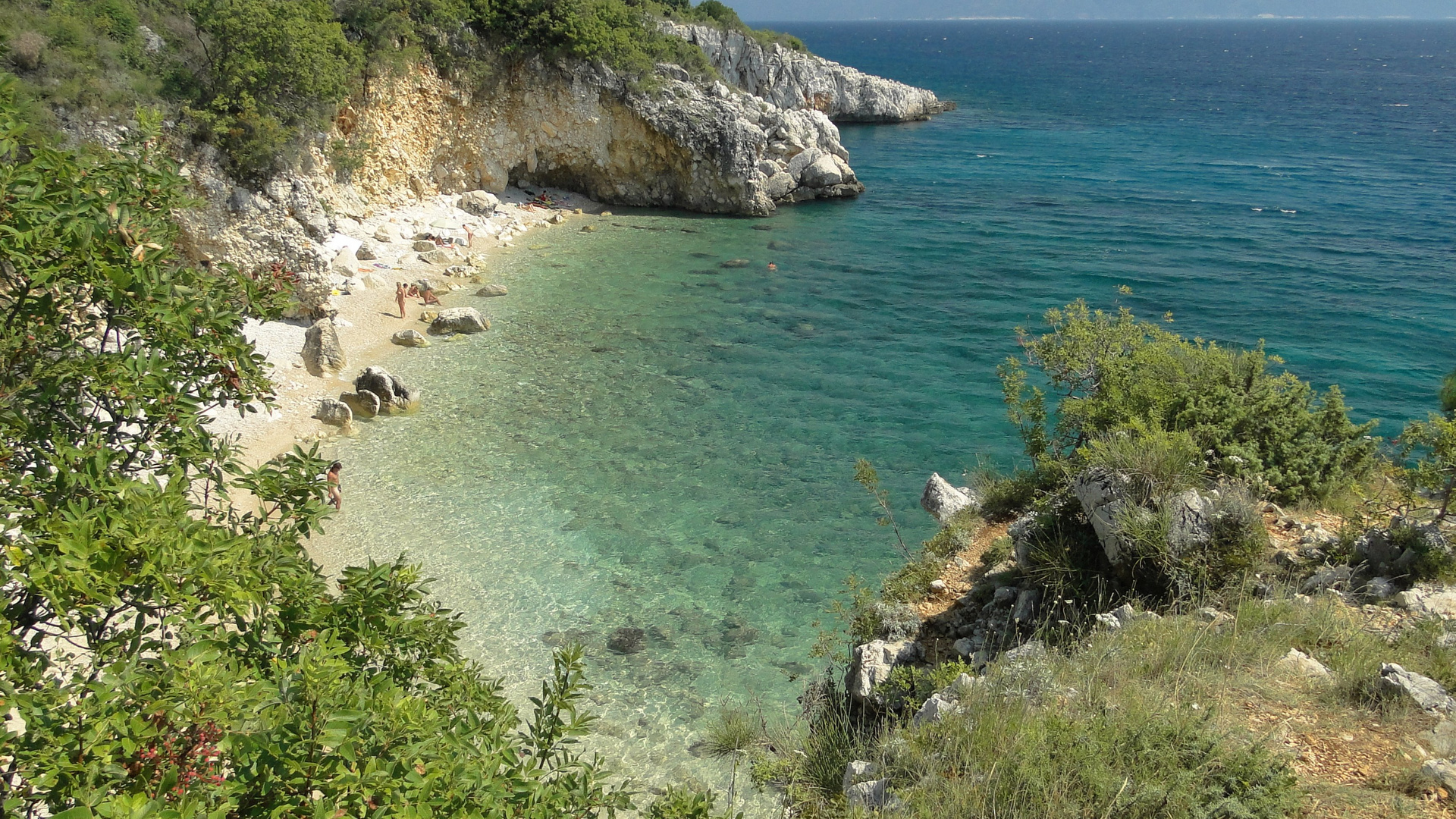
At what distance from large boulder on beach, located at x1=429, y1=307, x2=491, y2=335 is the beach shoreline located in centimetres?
58

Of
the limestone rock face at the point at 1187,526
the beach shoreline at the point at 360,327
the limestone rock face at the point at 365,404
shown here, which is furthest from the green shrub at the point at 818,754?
the limestone rock face at the point at 365,404

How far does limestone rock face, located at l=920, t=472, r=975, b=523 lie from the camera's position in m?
14.9

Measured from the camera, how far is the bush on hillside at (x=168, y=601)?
13.9 ft

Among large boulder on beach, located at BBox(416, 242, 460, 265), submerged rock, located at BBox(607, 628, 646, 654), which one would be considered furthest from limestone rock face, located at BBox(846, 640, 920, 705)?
large boulder on beach, located at BBox(416, 242, 460, 265)

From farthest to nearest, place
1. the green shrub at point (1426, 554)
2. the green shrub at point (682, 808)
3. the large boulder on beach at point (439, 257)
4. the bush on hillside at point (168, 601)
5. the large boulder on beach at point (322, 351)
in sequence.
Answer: the large boulder on beach at point (439, 257)
the large boulder on beach at point (322, 351)
the green shrub at point (1426, 554)
the green shrub at point (682, 808)
the bush on hillside at point (168, 601)

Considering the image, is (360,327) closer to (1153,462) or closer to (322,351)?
(322,351)

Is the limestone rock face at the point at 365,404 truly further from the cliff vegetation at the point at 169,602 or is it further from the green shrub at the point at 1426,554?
the green shrub at the point at 1426,554

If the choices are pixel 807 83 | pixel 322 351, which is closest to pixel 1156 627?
pixel 322 351

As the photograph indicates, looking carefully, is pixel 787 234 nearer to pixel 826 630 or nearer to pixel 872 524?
pixel 872 524

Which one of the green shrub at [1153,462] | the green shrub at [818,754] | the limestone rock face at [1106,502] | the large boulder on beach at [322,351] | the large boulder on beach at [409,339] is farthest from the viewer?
the large boulder on beach at [409,339]

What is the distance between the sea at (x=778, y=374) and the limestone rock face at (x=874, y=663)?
2126mm

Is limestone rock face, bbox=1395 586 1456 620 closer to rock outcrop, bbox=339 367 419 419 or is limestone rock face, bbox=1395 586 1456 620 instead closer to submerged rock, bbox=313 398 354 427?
rock outcrop, bbox=339 367 419 419

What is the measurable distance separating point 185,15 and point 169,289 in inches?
1029

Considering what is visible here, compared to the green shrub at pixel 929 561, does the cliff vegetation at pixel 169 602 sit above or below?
above
